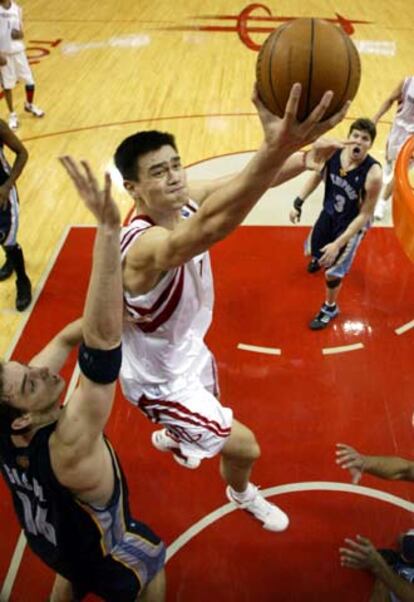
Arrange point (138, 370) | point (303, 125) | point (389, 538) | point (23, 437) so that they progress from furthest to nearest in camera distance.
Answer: point (389, 538)
point (138, 370)
point (23, 437)
point (303, 125)

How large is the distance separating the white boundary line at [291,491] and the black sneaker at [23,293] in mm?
2514

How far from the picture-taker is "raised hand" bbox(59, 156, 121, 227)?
4.60 feet

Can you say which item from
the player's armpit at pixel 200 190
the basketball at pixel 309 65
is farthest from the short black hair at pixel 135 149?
the basketball at pixel 309 65

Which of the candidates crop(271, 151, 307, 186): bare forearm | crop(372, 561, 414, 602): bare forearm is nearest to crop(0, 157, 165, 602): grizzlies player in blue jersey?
crop(372, 561, 414, 602): bare forearm

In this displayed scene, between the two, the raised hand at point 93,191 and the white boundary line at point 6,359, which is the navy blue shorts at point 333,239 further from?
the raised hand at point 93,191

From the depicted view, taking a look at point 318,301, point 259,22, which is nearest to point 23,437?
point 318,301

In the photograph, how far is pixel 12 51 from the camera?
7621 millimetres

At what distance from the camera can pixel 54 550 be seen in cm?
219

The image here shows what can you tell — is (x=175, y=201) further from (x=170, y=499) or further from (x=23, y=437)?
(x=170, y=499)

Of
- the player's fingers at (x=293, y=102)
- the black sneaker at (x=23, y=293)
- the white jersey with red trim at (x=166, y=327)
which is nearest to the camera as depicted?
the player's fingers at (x=293, y=102)

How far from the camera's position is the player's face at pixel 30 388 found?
184cm

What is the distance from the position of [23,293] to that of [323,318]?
2589 millimetres

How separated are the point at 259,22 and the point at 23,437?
1240cm

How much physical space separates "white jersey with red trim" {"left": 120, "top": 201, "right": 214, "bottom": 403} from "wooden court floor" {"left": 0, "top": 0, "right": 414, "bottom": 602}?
114 centimetres
